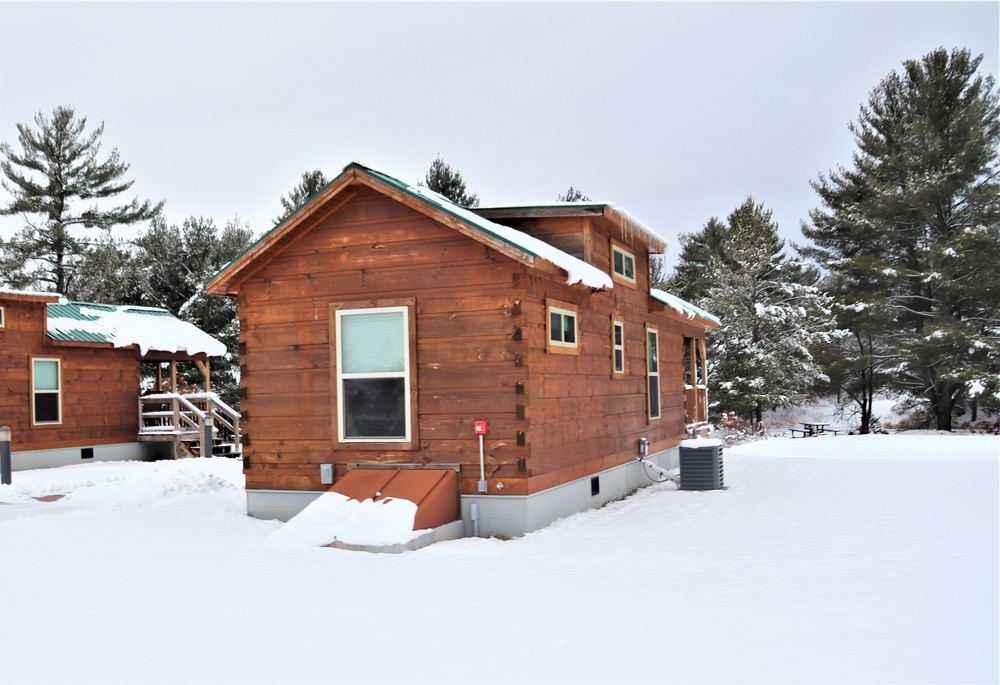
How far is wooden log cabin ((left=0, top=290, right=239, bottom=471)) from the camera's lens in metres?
17.8

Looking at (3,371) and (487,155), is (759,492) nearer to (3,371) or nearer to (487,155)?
(3,371)

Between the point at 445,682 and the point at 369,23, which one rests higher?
the point at 369,23

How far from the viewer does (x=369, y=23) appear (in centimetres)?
2108

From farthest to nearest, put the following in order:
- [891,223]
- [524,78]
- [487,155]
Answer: [487,155] < [891,223] < [524,78]

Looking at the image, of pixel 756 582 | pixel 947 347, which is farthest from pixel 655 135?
pixel 756 582

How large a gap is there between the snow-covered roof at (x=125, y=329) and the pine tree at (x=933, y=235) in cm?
2066

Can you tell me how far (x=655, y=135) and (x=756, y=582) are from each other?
91.9ft

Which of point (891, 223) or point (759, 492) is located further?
point (891, 223)

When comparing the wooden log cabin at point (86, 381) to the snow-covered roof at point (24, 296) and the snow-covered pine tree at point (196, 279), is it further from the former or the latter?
the snow-covered pine tree at point (196, 279)

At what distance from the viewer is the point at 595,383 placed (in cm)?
1216

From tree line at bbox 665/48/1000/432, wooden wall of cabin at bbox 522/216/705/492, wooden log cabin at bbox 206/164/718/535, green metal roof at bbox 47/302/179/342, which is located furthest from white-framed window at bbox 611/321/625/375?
tree line at bbox 665/48/1000/432

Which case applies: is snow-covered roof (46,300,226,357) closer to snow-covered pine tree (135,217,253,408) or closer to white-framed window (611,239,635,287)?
snow-covered pine tree (135,217,253,408)

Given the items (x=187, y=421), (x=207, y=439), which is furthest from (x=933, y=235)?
(x=187, y=421)

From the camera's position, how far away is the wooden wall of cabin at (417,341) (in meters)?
9.73
